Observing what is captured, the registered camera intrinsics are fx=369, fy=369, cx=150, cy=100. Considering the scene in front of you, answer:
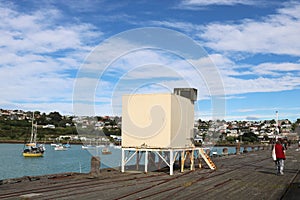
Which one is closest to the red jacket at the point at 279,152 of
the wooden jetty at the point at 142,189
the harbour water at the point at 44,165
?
the wooden jetty at the point at 142,189

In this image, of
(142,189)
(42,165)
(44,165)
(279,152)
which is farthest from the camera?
(42,165)

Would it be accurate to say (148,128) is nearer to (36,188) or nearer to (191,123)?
(191,123)

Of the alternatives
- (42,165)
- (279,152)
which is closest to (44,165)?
(42,165)

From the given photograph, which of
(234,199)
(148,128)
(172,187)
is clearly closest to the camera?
(234,199)

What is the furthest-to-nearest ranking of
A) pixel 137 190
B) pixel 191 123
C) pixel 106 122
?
pixel 106 122 → pixel 191 123 → pixel 137 190

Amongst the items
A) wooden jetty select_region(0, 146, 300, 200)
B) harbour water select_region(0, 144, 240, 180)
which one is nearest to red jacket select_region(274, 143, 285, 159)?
wooden jetty select_region(0, 146, 300, 200)

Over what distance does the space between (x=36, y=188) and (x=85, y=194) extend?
320 centimetres

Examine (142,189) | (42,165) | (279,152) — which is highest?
(279,152)

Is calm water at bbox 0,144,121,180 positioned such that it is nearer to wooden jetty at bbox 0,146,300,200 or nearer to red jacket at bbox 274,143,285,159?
wooden jetty at bbox 0,146,300,200

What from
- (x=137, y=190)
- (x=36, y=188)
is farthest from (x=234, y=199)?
(x=36, y=188)

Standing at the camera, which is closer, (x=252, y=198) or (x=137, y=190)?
(x=252, y=198)

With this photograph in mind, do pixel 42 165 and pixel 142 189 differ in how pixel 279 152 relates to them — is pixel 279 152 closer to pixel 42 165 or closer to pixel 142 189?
pixel 142 189

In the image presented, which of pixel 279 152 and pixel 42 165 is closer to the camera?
pixel 279 152

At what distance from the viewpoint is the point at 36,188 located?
1691 centimetres
